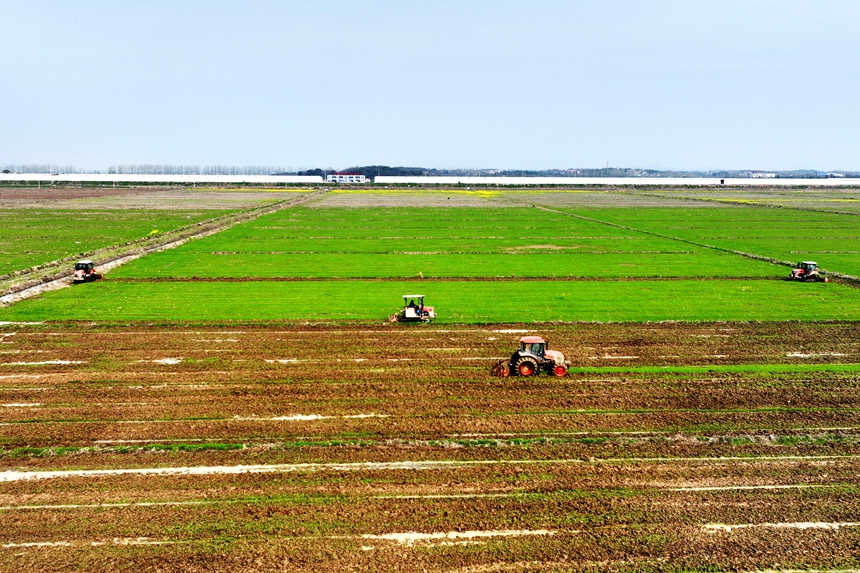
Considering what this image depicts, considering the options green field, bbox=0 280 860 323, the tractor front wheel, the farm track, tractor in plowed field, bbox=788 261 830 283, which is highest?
tractor in plowed field, bbox=788 261 830 283

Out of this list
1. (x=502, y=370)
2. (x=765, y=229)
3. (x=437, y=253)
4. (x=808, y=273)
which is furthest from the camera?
(x=765, y=229)

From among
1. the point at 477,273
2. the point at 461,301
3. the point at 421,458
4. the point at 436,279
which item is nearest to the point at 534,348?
the point at 421,458

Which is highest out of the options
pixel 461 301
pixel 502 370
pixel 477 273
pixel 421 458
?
pixel 477 273

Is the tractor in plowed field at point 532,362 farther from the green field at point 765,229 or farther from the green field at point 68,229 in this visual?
the green field at point 68,229

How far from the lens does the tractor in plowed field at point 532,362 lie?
22.3m

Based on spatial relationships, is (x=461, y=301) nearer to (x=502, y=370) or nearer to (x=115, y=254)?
(x=502, y=370)

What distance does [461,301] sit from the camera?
3488 cm

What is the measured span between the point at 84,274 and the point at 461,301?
26.5m

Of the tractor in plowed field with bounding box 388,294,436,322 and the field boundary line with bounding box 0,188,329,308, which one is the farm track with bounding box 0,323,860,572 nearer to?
the tractor in plowed field with bounding box 388,294,436,322

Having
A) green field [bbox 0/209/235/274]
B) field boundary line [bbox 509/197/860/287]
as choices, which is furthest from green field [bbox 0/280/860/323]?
green field [bbox 0/209/235/274]

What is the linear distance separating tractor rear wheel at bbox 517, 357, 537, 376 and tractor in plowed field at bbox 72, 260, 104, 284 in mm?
32432

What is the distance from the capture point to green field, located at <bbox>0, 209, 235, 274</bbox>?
4972 cm

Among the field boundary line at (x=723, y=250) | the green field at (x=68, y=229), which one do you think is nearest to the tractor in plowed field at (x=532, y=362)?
the field boundary line at (x=723, y=250)

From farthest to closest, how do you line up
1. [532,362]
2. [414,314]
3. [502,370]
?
1. [414,314]
2. [502,370]
3. [532,362]
